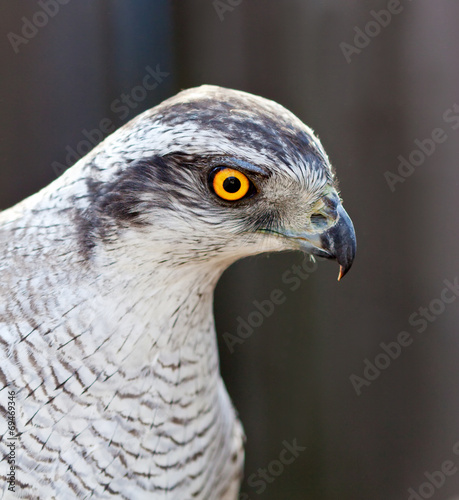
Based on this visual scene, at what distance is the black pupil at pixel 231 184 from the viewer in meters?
1.31

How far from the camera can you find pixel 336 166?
8.93 feet

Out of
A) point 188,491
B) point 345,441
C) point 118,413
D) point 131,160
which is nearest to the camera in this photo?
point 131,160

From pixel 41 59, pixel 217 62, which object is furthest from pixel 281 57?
pixel 41 59

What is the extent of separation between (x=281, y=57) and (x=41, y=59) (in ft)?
3.69

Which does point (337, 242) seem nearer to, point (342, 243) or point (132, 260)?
point (342, 243)

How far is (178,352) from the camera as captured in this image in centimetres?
154

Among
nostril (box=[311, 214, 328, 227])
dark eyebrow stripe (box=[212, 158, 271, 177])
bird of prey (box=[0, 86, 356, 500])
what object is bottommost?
bird of prey (box=[0, 86, 356, 500])

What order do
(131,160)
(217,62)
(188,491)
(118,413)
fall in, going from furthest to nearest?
(217,62), (188,491), (118,413), (131,160)

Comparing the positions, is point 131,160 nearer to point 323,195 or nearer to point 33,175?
point 323,195

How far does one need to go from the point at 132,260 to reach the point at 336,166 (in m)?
1.59

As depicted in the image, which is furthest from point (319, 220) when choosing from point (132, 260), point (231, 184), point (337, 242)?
point (132, 260)

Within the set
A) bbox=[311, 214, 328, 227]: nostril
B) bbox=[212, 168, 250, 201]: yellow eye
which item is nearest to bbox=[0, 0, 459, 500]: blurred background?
bbox=[311, 214, 328, 227]: nostril

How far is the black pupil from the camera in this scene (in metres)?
1.31

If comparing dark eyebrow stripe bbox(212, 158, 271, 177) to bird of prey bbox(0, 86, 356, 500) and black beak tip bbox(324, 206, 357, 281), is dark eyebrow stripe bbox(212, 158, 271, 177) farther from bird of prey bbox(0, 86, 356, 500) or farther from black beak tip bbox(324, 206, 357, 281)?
black beak tip bbox(324, 206, 357, 281)
